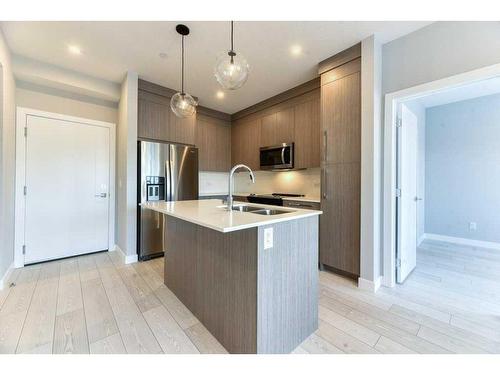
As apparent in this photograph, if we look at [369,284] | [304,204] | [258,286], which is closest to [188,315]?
[258,286]

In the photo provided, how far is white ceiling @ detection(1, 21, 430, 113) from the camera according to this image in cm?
210

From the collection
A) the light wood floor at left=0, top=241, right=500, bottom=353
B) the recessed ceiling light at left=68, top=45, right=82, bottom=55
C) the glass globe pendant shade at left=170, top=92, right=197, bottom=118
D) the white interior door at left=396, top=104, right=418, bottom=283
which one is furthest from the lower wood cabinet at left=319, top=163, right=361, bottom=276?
the recessed ceiling light at left=68, top=45, right=82, bottom=55

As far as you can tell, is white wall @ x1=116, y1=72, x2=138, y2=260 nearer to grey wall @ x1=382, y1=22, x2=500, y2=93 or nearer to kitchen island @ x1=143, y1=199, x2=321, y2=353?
kitchen island @ x1=143, y1=199, x2=321, y2=353

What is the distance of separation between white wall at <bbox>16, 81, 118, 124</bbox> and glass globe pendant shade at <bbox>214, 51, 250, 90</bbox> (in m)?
2.81

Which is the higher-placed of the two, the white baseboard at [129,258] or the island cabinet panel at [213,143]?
the island cabinet panel at [213,143]

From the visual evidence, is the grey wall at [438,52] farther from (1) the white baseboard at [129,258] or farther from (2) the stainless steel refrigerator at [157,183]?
(1) the white baseboard at [129,258]

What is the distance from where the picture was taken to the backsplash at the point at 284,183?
12.4 ft

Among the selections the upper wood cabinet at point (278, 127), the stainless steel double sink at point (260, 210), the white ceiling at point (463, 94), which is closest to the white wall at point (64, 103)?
the upper wood cabinet at point (278, 127)

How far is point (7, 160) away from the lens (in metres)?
2.50

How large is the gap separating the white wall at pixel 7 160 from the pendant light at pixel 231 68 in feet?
7.74

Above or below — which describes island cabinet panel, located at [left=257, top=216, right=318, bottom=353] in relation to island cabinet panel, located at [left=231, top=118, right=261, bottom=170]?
below

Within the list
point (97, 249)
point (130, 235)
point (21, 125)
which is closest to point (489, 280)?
point (130, 235)

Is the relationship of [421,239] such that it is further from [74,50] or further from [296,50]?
[74,50]

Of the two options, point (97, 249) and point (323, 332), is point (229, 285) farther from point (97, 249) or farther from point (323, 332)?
point (97, 249)
